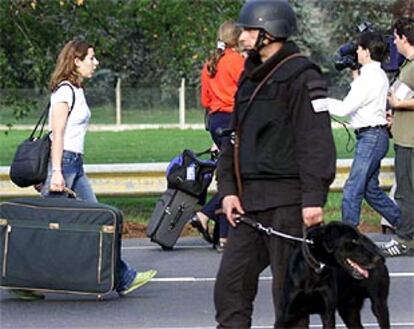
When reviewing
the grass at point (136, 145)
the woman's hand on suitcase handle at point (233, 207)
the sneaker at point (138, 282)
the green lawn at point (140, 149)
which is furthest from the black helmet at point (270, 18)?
the grass at point (136, 145)

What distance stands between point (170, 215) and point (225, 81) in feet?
4.37

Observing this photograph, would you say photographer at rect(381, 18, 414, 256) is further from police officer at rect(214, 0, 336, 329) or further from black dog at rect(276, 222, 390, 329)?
police officer at rect(214, 0, 336, 329)

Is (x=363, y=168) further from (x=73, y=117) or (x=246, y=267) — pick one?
(x=246, y=267)

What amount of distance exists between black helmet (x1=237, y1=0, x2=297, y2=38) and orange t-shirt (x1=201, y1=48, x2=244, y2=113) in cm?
456

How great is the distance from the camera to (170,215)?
11133mm

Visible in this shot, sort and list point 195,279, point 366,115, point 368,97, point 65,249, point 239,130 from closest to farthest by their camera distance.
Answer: point 239,130, point 65,249, point 195,279, point 368,97, point 366,115

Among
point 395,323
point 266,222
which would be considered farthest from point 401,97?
point 266,222

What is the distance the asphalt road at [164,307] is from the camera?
809 cm

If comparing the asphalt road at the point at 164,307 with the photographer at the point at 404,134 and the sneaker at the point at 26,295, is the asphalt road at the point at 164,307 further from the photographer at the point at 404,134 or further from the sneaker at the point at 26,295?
the photographer at the point at 404,134

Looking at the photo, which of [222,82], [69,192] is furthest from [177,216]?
[69,192]

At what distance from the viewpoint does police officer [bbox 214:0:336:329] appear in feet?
20.0

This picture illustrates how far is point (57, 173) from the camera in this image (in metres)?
8.67

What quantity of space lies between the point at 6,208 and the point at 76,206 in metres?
0.53

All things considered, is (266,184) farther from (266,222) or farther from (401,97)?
(401,97)
